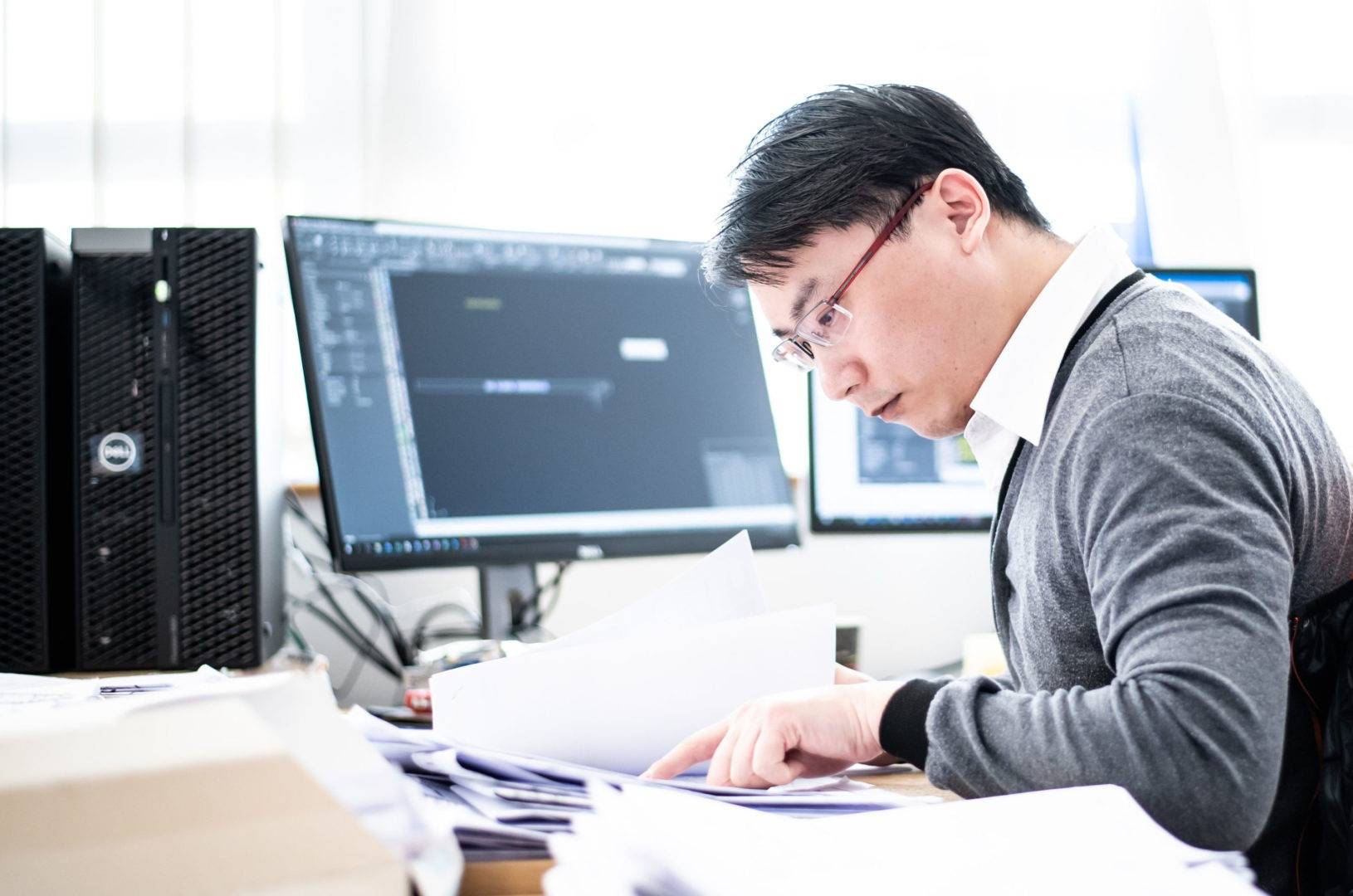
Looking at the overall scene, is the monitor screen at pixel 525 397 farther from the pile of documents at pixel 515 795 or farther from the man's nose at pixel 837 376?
the pile of documents at pixel 515 795

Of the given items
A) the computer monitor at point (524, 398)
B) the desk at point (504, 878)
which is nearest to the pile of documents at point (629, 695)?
the desk at point (504, 878)

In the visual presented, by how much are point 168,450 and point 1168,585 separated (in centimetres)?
83

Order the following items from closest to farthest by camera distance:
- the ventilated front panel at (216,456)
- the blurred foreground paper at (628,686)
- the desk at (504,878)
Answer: the desk at (504,878) → the blurred foreground paper at (628,686) → the ventilated front panel at (216,456)

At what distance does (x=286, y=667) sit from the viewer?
38.5 inches

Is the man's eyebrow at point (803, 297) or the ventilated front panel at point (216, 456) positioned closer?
the man's eyebrow at point (803, 297)

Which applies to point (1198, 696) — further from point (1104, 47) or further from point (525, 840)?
point (1104, 47)

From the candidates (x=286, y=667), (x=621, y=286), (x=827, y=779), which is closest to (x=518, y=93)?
(x=621, y=286)

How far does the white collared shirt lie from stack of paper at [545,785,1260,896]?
38cm

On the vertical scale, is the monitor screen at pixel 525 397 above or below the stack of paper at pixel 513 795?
above

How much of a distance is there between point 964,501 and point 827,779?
0.78 m

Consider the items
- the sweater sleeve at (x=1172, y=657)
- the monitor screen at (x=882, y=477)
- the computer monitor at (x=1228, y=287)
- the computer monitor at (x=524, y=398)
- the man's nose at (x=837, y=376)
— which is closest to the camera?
the sweater sleeve at (x=1172, y=657)

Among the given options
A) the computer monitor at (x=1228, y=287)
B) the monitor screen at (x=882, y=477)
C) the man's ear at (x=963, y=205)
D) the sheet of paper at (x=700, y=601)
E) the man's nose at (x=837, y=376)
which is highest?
the computer monitor at (x=1228, y=287)

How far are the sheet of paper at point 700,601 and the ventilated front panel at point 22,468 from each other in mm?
503

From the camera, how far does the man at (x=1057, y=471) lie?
55cm
